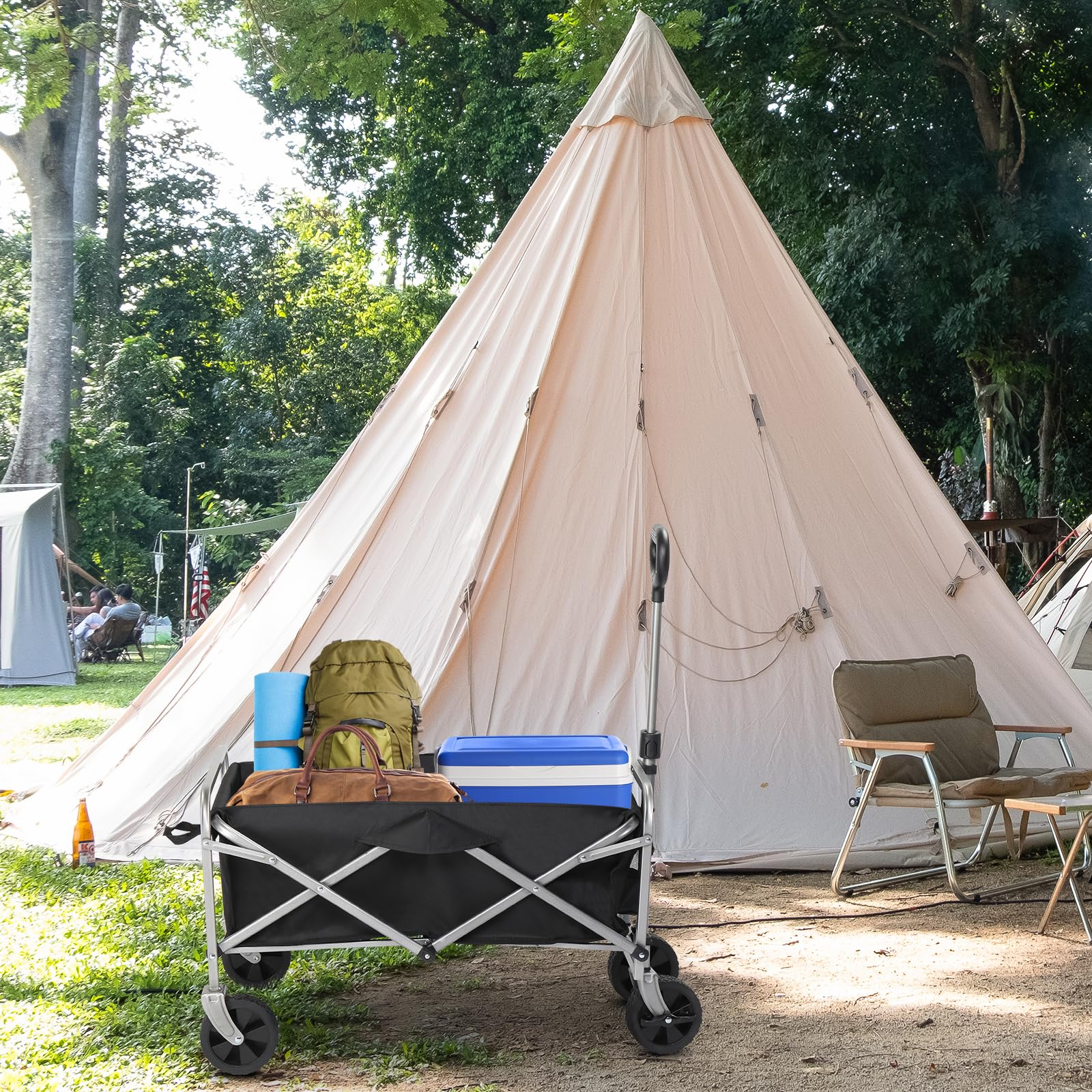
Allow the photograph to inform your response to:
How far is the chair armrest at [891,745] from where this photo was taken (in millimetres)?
4512

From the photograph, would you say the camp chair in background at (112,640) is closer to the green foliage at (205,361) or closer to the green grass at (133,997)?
the green foliage at (205,361)

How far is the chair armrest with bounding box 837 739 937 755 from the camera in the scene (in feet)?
14.8

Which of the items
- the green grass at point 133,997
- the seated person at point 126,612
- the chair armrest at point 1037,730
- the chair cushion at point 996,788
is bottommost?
the seated person at point 126,612

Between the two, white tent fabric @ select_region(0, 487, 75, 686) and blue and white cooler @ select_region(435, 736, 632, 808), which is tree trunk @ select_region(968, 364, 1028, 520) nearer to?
white tent fabric @ select_region(0, 487, 75, 686)

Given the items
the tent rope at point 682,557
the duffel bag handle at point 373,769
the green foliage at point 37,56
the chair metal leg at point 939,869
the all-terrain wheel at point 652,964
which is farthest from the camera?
the green foliage at point 37,56

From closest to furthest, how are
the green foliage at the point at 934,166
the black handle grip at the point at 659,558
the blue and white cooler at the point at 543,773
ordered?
the blue and white cooler at the point at 543,773, the black handle grip at the point at 659,558, the green foliage at the point at 934,166

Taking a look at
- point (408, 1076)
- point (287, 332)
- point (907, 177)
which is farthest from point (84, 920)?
point (287, 332)

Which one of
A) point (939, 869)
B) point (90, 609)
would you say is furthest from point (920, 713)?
point (90, 609)

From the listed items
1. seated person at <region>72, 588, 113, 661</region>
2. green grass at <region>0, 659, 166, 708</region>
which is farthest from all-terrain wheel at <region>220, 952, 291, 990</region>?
seated person at <region>72, 588, 113, 661</region>

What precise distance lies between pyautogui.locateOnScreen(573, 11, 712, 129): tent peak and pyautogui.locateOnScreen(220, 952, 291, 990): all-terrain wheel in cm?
433

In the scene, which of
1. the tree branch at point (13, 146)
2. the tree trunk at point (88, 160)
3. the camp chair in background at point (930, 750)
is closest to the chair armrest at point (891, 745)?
the camp chair in background at point (930, 750)

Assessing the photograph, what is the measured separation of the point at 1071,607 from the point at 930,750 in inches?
130

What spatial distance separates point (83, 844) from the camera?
16.2 feet

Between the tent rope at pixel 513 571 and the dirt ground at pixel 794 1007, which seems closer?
the dirt ground at pixel 794 1007
